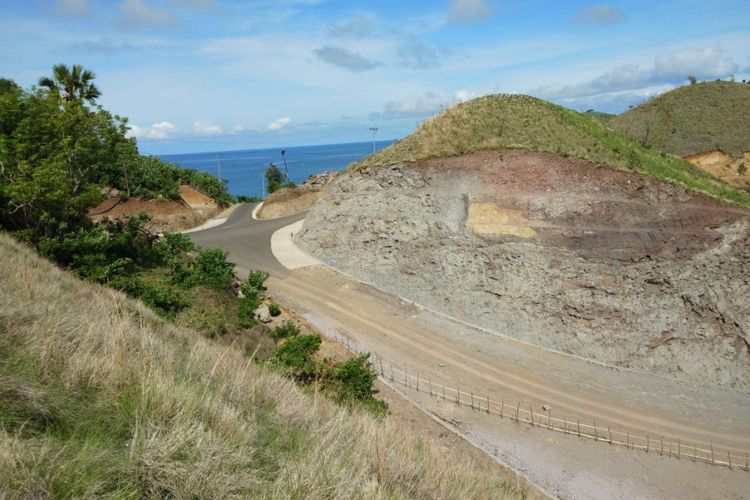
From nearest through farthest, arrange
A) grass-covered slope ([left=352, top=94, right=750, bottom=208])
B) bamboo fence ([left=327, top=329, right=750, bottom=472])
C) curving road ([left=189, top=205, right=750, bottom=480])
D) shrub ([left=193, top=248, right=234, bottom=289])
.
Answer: bamboo fence ([left=327, top=329, right=750, bottom=472]) < curving road ([left=189, top=205, right=750, bottom=480]) < shrub ([left=193, top=248, right=234, bottom=289]) < grass-covered slope ([left=352, top=94, right=750, bottom=208])

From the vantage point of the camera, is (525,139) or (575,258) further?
(525,139)

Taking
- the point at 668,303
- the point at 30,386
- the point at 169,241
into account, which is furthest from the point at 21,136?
the point at 668,303

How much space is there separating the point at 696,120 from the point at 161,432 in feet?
197

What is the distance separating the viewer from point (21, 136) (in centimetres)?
1596

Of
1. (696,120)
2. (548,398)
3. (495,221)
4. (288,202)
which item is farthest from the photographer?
(696,120)

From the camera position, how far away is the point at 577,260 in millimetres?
22297

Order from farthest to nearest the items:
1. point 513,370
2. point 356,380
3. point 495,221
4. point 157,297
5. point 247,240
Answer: point 247,240, point 495,221, point 513,370, point 157,297, point 356,380

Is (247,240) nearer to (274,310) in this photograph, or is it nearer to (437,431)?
(274,310)

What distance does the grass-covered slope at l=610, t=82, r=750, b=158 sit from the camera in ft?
151

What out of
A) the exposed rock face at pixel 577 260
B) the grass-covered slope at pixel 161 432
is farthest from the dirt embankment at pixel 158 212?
the grass-covered slope at pixel 161 432

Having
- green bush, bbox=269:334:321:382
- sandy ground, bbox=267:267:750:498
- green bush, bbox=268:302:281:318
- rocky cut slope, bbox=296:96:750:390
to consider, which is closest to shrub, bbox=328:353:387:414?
green bush, bbox=269:334:321:382

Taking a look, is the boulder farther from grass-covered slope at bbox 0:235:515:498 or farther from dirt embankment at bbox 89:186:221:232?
dirt embankment at bbox 89:186:221:232

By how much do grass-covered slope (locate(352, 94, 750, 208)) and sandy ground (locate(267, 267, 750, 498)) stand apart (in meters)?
9.20

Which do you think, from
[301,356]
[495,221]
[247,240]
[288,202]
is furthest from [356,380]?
[288,202]
